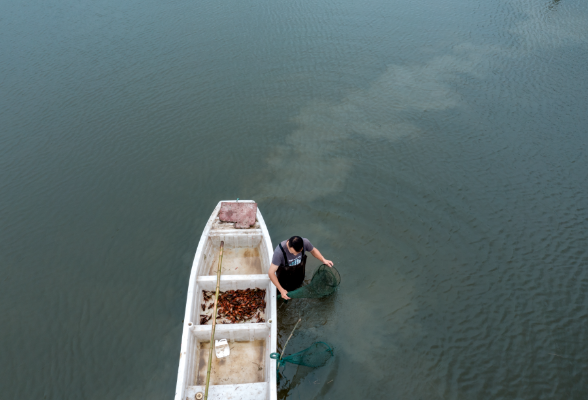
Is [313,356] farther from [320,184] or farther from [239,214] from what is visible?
[320,184]

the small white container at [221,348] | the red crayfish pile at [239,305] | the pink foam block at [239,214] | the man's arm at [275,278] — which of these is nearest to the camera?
the man's arm at [275,278]

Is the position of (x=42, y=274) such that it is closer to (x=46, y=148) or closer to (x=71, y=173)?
(x=71, y=173)

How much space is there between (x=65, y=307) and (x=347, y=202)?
806cm

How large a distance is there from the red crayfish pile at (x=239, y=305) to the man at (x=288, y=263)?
2.63 ft

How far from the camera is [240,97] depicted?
16.0 metres

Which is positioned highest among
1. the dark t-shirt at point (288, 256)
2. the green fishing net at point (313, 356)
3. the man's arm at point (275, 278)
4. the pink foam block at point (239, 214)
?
the pink foam block at point (239, 214)

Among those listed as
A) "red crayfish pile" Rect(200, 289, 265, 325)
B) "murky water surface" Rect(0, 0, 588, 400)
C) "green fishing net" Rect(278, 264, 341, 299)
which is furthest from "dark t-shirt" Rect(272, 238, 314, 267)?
"murky water surface" Rect(0, 0, 588, 400)

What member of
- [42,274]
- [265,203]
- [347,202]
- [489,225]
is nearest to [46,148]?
[42,274]

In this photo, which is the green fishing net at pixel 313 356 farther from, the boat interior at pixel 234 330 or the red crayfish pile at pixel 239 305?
the red crayfish pile at pixel 239 305

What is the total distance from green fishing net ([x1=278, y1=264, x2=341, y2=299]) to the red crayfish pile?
1.12 m

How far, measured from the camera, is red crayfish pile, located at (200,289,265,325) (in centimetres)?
804

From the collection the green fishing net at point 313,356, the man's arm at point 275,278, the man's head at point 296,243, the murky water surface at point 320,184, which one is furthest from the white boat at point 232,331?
the man's head at point 296,243

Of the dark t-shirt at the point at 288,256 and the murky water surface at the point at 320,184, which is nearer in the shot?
the dark t-shirt at the point at 288,256

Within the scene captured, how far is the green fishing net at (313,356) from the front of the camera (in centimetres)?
723
